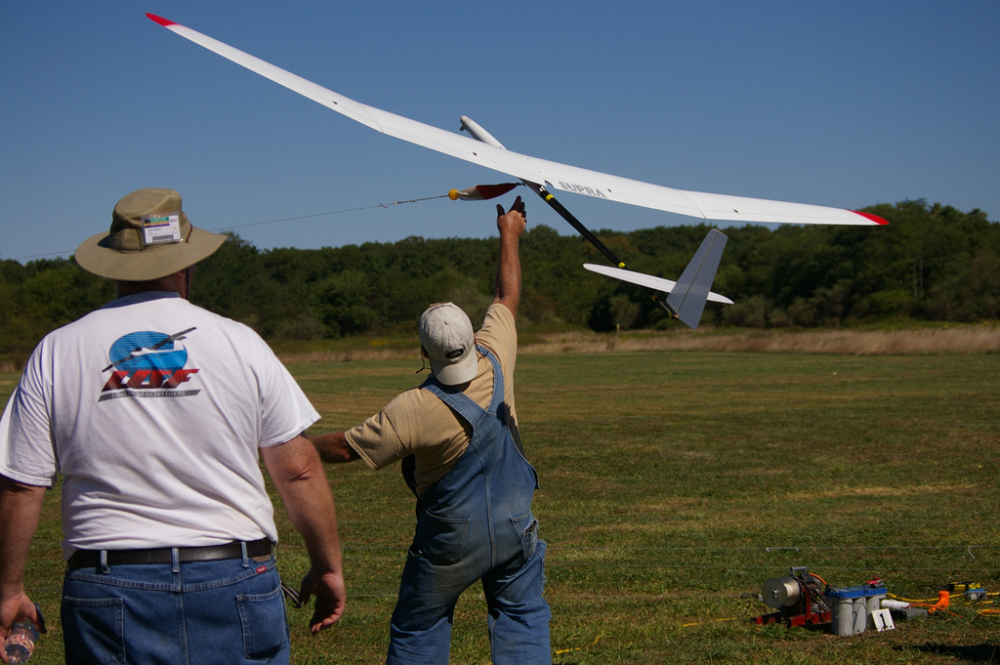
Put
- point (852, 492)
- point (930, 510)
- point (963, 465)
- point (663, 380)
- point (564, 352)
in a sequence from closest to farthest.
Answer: point (930, 510) < point (852, 492) < point (963, 465) < point (663, 380) < point (564, 352)

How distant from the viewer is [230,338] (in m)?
2.12

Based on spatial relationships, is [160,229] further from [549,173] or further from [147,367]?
[549,173]

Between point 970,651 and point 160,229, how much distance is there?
14.4ft

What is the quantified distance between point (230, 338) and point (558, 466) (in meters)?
10.4

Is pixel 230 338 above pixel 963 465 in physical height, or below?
above

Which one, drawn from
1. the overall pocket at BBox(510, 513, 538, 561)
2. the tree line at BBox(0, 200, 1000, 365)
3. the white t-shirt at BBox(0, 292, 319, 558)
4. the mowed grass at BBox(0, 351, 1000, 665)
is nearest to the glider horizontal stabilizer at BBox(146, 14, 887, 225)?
the overall pocket at BBox(510, 513, 538, 561)

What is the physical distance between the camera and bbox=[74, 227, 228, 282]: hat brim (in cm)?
215

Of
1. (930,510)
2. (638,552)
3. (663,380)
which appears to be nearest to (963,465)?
(930,510)

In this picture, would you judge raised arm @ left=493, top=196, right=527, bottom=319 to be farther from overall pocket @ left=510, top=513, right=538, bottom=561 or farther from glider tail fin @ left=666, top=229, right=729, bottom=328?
glider tail fin @ left=666, top=229, right=729, bottom=328

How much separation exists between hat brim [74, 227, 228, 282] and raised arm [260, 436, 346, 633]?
557 millimetres

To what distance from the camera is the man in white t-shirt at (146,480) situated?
1.99 metres

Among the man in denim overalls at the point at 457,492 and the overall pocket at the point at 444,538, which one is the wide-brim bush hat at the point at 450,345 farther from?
the overall pocket at the point at 444,538

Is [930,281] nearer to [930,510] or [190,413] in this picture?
[930,510]

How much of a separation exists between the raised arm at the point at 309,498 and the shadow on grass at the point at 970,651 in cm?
350
